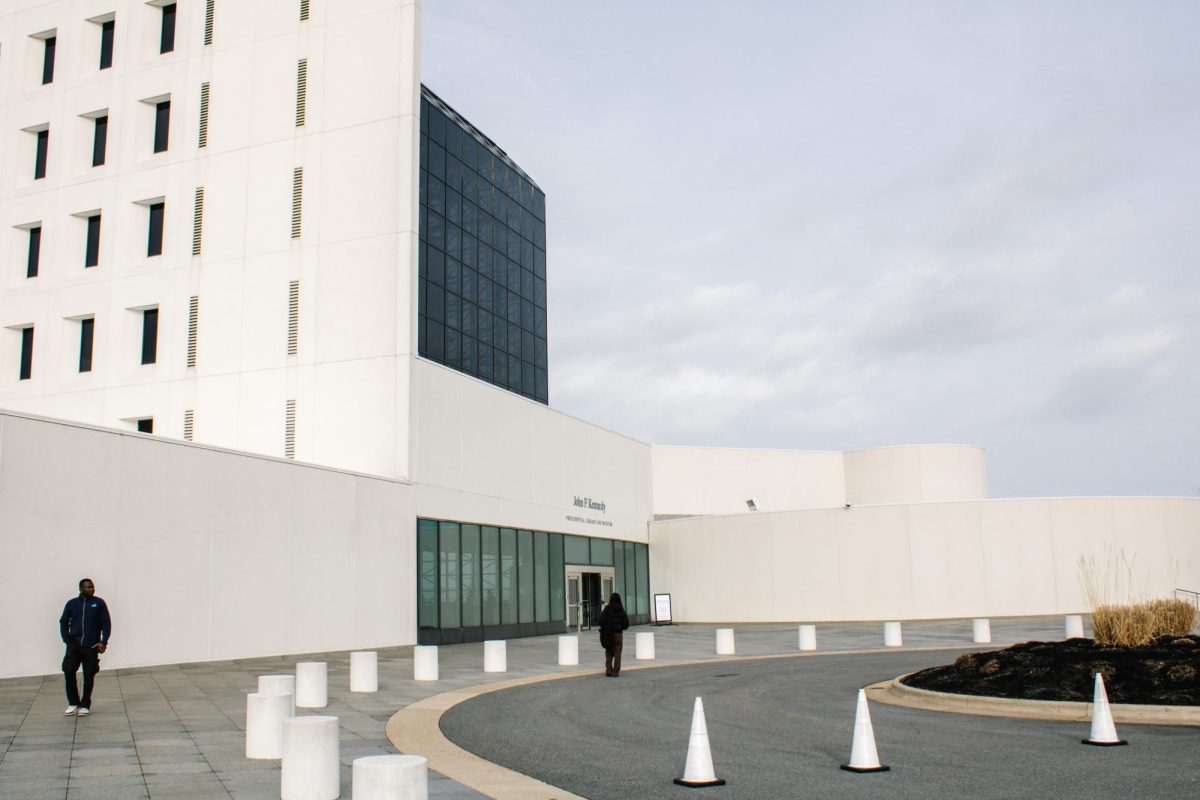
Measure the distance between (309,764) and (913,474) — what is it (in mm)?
56761

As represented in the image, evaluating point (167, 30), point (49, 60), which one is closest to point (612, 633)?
point (167, 30)

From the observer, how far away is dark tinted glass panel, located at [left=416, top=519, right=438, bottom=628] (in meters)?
30.8

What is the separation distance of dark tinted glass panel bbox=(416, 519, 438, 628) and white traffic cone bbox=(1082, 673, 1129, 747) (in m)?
21.8

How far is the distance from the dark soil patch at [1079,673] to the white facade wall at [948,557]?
25.5 meters

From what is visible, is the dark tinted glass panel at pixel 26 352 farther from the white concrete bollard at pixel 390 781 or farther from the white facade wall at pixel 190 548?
the white concrete bollard at pixel 390 781

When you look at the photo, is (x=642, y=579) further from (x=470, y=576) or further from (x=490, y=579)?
(x=470, y=576)

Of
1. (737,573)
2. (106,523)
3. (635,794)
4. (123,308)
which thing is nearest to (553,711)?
(635,794)

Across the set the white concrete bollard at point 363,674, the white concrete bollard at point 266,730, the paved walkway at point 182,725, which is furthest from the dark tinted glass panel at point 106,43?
the white concrete bollard at point 266,730

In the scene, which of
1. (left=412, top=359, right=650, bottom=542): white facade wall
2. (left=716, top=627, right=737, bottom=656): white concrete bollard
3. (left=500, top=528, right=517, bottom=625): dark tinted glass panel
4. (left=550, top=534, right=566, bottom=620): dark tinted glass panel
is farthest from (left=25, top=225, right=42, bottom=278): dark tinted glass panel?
(left=716, top=627, right=737, bottom=656): white concrete bollard

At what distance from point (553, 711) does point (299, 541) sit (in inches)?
511

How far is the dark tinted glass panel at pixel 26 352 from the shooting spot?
36.9m

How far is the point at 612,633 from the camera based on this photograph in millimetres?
20797

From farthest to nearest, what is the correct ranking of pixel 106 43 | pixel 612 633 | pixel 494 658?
pixel 106 43
pixel 494 658
pixel 612 633

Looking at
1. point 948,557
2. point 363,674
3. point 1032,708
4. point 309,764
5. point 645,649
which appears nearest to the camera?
point 309,764
